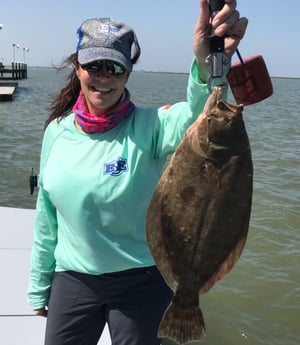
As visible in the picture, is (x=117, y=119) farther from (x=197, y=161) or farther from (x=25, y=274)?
(x=25, y=274)

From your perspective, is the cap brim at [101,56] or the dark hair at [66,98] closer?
the cap brim at [101,56]

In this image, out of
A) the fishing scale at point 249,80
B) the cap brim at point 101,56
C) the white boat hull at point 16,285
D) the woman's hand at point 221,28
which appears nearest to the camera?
the woman's hand at point 221,28

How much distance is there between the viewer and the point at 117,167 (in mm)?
2365

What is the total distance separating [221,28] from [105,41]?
754 millimetres

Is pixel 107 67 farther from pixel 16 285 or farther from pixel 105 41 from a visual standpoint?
pixel 16 285

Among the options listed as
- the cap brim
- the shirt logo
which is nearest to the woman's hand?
the cap brim

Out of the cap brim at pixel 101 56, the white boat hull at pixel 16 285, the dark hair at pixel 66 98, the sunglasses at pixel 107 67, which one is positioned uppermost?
the cap brim at pixel 101 56

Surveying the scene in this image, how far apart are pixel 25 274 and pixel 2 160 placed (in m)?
10.00

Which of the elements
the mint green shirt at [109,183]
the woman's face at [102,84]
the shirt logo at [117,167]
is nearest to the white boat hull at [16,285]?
the mint green shirt at [109,183]

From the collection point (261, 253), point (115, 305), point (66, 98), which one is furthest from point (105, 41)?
point (261, 253)

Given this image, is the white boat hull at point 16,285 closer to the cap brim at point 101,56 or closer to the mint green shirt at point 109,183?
the mint green shirt at point 109,183

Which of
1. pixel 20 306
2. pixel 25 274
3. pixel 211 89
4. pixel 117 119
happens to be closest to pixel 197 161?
pixel 211 89

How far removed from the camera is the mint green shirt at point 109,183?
7.72 ft

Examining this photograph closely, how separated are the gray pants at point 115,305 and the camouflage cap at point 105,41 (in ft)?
3.44
